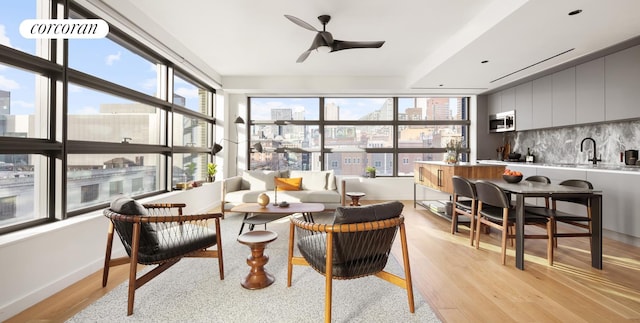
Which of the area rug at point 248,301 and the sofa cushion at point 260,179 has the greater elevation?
the sofa cushion at point 260,179

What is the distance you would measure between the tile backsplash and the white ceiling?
3.99 ft

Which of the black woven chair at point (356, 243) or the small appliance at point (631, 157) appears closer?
the black woven chair at point (356, 243)

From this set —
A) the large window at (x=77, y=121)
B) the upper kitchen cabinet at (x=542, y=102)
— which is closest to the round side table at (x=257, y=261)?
the large window at (x=77, y=121)

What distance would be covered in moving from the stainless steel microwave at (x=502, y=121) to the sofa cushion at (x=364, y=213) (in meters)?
5.14

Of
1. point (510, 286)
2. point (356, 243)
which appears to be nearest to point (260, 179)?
point (356, 243)

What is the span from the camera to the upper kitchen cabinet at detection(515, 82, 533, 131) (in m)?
5.19

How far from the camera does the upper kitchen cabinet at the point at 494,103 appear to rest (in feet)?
19.7

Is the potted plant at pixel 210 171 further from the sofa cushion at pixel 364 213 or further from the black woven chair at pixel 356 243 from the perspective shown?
the sofa cushion at pixel 364 213

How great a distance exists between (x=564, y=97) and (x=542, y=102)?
0.44 meters

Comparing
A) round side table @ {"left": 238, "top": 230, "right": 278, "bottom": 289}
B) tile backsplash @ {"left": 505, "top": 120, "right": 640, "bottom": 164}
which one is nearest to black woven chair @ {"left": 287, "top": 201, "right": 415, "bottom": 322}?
round side table @ {"left": 238, "top": 230, "right": 278, "bottom": 289}

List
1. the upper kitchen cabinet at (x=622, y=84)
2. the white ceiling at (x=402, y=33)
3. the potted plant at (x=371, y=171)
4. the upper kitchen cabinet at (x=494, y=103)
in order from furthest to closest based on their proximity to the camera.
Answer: the potted plant at (x=371, y=171) → the upper kitchen cabinet at (x=494, y=103) → the upper kitchen cabinet at (x=622, y=84) → the white ceiling at (x=402, y=33)

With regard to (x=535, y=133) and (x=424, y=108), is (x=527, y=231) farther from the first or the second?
(x=424, y=108)

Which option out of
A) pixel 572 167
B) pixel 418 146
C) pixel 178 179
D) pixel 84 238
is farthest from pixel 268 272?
pixel 418 146

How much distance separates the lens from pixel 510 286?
7.45 ft
